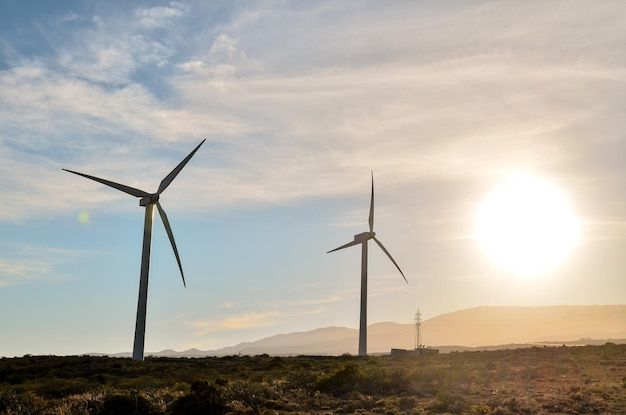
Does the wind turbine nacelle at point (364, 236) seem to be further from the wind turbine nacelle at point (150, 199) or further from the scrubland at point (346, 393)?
the scrubland at point (346, 393)

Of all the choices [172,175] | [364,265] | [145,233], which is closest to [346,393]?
[145,233]

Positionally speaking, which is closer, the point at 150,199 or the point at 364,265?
the point at 150,199

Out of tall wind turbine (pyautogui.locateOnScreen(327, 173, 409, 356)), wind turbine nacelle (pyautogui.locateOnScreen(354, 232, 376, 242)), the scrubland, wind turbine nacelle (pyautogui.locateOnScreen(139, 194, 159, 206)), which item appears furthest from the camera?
wind turbine nacelle (pyautogui.locateOnScreen(354, 232, 376, 242))

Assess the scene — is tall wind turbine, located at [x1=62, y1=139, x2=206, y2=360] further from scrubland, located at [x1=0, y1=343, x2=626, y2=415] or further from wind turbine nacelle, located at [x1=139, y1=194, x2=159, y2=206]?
scrubland, located at [x1=0, y1=343, x2=626, y2=415]

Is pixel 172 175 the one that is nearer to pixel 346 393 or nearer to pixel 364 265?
pixel 364 265

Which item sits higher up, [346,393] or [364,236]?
[364,236]

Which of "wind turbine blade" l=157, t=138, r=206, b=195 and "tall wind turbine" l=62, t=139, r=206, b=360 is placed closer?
"tall wind turbine" l=62, t=139, r=206, b=360

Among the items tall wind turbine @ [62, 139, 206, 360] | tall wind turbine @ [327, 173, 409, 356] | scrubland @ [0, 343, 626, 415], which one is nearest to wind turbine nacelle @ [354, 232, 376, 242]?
tall wind turbine @ [327, 173, 409, 356]

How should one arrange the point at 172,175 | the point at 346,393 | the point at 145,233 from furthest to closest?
the point at 172,175, the point at 145,233, the point at 346,393

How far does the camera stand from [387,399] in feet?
128

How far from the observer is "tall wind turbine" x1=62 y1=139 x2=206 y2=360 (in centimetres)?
7650

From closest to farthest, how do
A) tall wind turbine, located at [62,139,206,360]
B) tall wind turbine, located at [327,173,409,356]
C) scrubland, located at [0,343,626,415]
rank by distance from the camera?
scrubland, located at [0,343,626,415]
tall wind turbine, located at [62,139,206,360]
tall wind turbine, located at [327,173,409,356]

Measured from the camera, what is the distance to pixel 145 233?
82062 mm

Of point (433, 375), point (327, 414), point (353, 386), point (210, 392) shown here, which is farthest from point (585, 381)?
point (210, 392)
